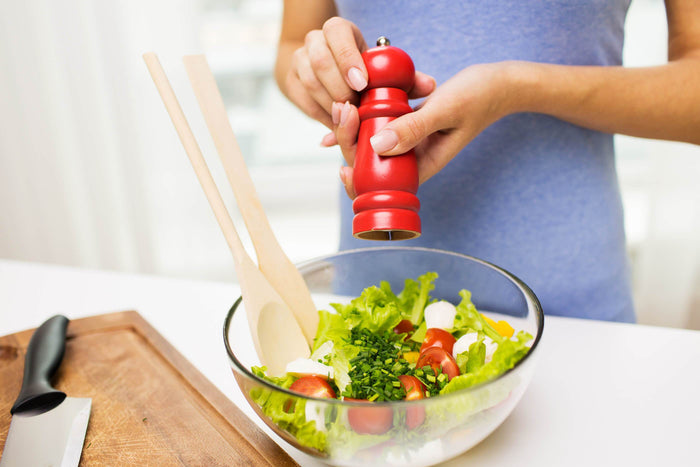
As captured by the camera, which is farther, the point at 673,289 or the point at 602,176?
the point at 673,289

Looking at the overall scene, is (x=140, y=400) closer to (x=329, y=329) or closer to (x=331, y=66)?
(x=329, y=329)

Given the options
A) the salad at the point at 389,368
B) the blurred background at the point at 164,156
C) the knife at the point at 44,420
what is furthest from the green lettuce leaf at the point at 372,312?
the blurred background at the point at 164,156

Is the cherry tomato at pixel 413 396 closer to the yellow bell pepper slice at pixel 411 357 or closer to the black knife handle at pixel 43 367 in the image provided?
the yellow bell pepper slice at pixel 411 357

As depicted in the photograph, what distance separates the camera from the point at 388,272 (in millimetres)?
854

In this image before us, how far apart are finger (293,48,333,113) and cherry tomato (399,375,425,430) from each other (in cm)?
39

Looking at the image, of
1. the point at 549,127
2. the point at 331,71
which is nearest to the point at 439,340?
the point at 331,71

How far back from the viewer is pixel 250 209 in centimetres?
76

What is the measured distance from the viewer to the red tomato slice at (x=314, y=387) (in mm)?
572

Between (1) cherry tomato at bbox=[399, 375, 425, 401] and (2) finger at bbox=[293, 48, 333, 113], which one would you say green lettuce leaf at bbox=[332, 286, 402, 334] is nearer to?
(1) cherry tomato at bbox=[399, 375, 425, 401]

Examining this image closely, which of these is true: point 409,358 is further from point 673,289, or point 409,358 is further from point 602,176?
point 673,289

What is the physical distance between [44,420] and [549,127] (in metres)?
0.91

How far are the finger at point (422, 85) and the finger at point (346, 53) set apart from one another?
10 centimetres

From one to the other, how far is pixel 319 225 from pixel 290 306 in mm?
1673

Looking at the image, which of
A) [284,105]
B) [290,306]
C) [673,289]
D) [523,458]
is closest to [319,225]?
[284,105]
